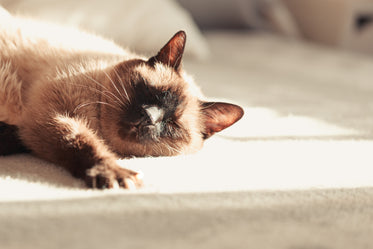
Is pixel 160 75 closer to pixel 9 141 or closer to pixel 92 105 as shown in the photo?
pixel 92 105

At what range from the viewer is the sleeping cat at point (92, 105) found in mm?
990

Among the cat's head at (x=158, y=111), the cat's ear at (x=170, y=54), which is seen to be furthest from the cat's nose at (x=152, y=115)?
the cat's ear at (x=170, y=54)

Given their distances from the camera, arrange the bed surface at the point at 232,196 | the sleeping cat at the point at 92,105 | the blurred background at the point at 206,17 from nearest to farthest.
Answer: the bed surface at the point at 232,196
the sleeping cat at the point at 92,105
the blurred background at the point at 206,17

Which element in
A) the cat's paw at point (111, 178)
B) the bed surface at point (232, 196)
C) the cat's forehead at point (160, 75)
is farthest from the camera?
the cat's forehead at point (160, 75)

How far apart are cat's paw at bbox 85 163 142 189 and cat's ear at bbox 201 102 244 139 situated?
16.9 inches

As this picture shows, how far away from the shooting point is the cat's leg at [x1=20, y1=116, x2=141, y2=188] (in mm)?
849

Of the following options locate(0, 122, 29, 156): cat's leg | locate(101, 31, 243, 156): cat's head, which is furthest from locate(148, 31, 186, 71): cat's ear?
locate(0, 122, 29, 156): cat's leg

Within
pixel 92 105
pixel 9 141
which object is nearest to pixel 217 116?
pixel 92 105

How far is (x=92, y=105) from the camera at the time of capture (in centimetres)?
111

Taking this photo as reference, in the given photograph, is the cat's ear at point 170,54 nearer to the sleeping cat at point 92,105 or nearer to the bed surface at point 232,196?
the sleeping cat at point 92,105

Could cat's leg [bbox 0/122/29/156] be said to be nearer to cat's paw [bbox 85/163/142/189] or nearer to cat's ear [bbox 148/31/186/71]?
cat's paw [bbox 85/163/142/189]

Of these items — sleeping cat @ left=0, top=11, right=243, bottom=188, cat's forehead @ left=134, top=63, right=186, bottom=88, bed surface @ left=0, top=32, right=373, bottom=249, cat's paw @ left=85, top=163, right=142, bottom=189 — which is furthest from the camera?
cat's forehead @ left=134, top=63, right=186, bottom=88

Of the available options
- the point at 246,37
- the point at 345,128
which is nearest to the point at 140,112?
the point at 345,128

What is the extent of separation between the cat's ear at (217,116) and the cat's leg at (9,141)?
1.71 feet
